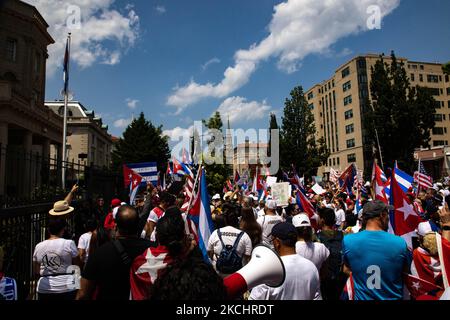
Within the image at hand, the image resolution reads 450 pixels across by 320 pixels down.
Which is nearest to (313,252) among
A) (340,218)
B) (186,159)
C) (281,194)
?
(340,218)

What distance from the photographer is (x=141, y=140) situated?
138 feet

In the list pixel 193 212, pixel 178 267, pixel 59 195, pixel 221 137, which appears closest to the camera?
pixel 178 267

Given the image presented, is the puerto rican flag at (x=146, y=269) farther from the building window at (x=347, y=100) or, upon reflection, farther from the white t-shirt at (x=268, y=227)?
the building window at (x=347, y=100)

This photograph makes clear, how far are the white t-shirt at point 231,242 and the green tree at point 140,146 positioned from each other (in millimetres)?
38418

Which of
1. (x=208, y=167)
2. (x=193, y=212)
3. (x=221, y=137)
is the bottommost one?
(x=193, y=212)

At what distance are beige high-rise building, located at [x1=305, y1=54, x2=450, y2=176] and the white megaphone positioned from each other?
206 ft

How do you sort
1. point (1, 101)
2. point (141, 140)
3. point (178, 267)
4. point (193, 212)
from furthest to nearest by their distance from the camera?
point (141, 140)
point (1, 101)
point (193, 212)
point (178, 267)

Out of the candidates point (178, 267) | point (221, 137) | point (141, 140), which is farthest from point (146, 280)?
point (141, 140)

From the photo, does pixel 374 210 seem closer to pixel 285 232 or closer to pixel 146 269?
pixel 285 232

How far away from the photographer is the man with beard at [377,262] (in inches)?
112

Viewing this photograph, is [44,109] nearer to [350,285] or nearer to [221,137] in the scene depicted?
[221,137]


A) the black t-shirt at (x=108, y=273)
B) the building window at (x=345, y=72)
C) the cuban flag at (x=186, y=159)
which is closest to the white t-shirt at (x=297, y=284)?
the black t-shirt at (x=108, y=273)

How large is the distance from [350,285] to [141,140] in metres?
41.1

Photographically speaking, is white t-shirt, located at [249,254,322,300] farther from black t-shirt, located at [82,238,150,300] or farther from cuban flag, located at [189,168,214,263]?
cuban flag, located at [189,168,214,263]
